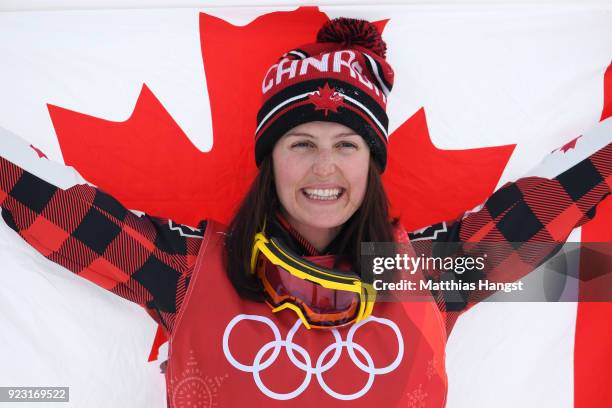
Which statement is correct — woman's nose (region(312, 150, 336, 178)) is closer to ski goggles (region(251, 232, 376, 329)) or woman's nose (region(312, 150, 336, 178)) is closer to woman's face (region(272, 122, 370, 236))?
woman's face (region(272, 122, 370, 236))

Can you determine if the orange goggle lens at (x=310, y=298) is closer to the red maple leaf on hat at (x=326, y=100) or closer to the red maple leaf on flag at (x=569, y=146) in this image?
the red maple leaf on hat at (x=326, y=100)

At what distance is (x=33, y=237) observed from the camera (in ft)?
4.19

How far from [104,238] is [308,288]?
1.48 ft

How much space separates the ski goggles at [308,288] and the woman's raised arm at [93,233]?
0.58 feet

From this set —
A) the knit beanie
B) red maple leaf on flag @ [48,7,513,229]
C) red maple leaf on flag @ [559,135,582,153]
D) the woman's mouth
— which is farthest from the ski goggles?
Result: red maple leaf on flag @ [559,135,582,153]

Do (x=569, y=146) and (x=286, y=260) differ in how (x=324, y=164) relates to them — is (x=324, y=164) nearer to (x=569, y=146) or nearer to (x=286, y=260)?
(x=286, y=260)

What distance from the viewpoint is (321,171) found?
1.22 metres

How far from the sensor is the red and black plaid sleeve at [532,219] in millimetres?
1428

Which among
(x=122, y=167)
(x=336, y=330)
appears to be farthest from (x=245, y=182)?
(x=336, y=330)

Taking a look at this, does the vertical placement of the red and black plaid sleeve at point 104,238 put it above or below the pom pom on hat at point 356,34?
below

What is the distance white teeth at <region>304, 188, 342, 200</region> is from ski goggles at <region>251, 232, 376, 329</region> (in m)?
0.12

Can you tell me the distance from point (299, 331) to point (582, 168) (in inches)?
30.7

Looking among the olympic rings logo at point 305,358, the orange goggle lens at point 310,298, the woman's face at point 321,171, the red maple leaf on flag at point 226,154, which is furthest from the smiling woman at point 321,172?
the red maple leaf on flag at point 226,154

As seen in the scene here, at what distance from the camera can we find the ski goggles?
4.05 feet
